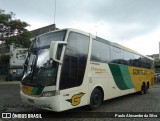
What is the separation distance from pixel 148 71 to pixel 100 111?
996 cm

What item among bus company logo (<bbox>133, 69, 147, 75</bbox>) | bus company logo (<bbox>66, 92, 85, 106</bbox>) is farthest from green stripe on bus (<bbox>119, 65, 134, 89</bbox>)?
bus company logo (<bbox>66, 92, 85, 106</bbox>)

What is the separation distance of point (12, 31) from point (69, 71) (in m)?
23.5

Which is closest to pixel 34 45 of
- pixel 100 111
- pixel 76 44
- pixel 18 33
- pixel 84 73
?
pixel 76 44

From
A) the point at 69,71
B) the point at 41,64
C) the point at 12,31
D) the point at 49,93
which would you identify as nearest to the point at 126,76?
the point at 69,71

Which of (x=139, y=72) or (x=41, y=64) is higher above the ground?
(x=41, y=64)

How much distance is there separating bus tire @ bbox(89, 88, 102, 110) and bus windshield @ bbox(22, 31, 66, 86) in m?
2.50

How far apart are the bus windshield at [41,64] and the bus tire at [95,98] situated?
2.50 metres

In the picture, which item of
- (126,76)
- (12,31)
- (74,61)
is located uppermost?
(12,31)

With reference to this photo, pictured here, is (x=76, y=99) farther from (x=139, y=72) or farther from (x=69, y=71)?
(x=139, y=72)

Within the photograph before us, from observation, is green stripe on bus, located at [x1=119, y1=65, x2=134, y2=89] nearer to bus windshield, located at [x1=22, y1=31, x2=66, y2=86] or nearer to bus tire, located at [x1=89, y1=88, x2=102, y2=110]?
bus tire, located at [x1=89, y1=88, x2=102, y2=110]

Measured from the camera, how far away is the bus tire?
9.29 meters

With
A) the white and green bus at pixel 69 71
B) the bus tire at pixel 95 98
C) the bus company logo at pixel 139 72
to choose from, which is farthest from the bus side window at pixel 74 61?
the bus company logo at pixel 139 72

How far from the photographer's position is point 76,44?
27.9ft

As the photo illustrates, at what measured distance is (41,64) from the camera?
7.85 m
